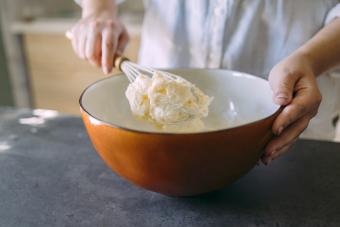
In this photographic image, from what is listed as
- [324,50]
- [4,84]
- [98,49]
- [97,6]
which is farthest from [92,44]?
[4,84]

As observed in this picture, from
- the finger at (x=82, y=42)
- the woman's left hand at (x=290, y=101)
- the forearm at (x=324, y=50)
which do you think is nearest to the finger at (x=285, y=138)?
the woman's left hand at (x=290, y=101)

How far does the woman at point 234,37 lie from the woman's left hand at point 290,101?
Answer: 16mm

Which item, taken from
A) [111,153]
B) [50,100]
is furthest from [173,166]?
[50,100]

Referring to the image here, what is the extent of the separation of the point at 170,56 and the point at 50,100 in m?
1.19

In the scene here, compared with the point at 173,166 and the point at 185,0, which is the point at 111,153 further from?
the point at 185,0

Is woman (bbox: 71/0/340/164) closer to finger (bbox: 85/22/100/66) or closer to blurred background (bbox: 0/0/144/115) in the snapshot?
finger (bbox: 85/22/100/66)

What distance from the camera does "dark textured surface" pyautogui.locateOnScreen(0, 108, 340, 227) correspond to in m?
0.47

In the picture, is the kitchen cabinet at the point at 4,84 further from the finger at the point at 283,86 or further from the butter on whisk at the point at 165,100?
the finger at the point at 283,86

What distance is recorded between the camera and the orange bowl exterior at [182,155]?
16.4 inches

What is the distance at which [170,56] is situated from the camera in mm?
807

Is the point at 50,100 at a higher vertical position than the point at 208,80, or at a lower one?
lower

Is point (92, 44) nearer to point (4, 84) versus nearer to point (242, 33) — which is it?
point (242, 33)

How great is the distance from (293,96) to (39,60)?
151 cm

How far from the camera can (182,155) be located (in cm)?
42
